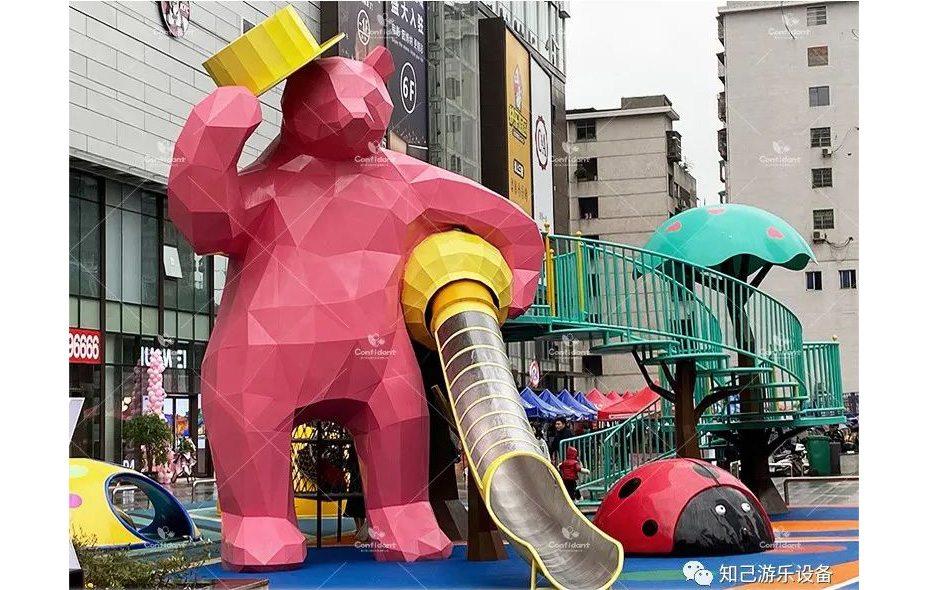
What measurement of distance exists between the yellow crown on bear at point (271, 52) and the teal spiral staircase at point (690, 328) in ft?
11.5

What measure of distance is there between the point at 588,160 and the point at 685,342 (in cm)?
223

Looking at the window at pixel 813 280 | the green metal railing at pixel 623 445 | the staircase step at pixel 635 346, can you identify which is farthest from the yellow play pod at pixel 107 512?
the window at pixel 813 280

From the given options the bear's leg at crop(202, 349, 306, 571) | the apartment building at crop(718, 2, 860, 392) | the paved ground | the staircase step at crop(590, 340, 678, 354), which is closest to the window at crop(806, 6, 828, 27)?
the apartment building at crop(718, 2, 860, 392)

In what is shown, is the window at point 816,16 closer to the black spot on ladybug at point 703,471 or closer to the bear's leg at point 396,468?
the black spot on ladybug at point 703,471

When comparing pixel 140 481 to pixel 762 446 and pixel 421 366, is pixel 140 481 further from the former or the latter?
pixel 762 446

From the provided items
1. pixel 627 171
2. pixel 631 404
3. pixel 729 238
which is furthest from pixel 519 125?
pixel 631 404

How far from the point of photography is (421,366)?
35.9 feet

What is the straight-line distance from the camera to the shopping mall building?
586 inches

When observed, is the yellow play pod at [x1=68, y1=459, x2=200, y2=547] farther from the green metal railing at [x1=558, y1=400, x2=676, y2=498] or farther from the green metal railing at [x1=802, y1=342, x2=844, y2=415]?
the green metal railing at [x1=802, y1=342, x2=844, y2=415]

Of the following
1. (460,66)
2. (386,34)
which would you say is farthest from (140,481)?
(386,34)

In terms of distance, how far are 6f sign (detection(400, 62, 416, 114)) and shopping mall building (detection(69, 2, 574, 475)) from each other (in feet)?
0.07

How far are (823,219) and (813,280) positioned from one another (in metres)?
1.45

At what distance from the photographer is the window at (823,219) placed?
1239 centimetres

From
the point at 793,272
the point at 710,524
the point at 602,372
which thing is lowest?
the point at 710,524
